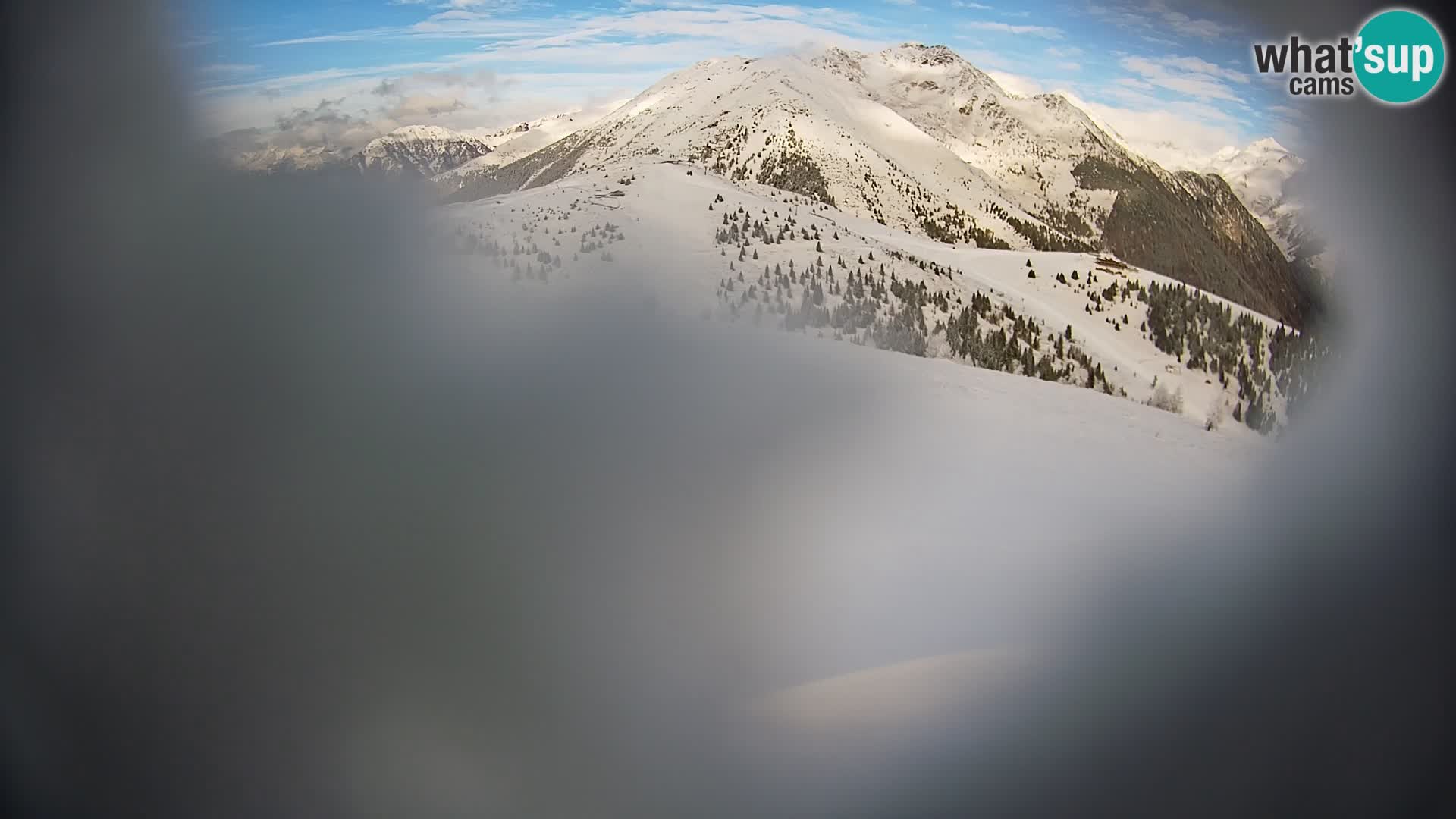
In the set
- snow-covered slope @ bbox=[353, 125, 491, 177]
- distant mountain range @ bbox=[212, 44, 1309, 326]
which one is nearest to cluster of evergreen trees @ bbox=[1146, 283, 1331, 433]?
distant mountain range @ bbox=[212, 44, 1309, 326]

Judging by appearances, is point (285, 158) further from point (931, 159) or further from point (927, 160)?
point (931, 159)

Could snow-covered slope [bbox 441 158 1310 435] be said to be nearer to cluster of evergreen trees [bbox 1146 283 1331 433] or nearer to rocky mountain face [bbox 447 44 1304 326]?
cluster of evergreen trees [bbox 1146 283 1331 433]

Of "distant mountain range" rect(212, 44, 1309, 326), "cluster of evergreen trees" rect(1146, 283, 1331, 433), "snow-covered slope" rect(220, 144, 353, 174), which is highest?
"distant mountain range" rect(212, 44, 1309, 326)

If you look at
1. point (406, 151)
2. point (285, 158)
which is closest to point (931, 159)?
point (406, 151)

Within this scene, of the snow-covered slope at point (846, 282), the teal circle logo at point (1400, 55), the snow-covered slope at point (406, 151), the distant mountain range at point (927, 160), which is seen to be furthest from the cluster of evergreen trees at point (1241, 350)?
the snow-covered slope at point (406, 151)

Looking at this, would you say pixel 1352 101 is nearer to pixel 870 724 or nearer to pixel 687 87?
pixel 870 724
